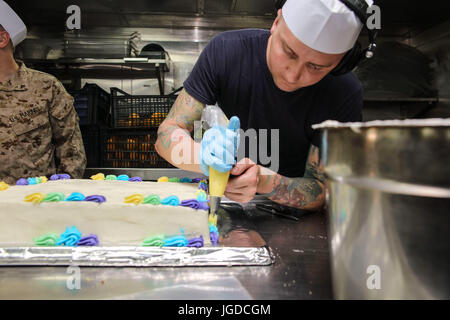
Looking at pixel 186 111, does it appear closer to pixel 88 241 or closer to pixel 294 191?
pixel 294 191

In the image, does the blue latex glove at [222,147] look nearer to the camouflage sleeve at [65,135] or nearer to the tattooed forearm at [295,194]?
the tattooed forearm at [295,194]

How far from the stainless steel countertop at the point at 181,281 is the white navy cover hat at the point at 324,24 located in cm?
78

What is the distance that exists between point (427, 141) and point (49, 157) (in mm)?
2494

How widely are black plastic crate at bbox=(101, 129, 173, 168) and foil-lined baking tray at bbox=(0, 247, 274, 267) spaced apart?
81.2 inches

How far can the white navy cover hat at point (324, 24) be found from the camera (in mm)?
1107

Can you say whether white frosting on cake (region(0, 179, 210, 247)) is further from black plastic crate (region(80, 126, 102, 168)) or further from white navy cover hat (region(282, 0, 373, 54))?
black plastic crate (region(80, 126, 102, 168))

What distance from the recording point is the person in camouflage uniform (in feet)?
7.07

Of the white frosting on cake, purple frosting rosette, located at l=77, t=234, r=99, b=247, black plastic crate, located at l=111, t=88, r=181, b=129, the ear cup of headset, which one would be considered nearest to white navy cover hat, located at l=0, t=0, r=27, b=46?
black plastic crate, located at l=111, t=88, r=181, b=129

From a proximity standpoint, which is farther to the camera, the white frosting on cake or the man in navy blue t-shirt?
the man in navy blue t-shirt

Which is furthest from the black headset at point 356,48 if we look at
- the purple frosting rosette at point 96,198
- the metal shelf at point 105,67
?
the metal shelf at point 105,67

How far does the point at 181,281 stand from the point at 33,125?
6.68 feet

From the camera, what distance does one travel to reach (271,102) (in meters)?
1.51

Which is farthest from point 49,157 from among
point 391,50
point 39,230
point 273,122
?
point 391,50

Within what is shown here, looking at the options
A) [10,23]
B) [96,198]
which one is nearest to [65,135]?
[10,23]
